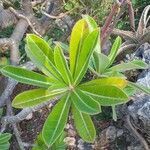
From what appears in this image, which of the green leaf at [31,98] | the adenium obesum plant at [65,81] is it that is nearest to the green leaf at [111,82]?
the adenium obesum plant at [65,81]

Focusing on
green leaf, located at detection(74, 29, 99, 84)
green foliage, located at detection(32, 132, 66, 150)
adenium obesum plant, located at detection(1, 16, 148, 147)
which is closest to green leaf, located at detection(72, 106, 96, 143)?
adenium obesum plant, located at detection(1, 16, 148, 147)

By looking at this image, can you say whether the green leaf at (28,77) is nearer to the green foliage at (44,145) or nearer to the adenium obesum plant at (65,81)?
the adenium obesum plant at (65,81)

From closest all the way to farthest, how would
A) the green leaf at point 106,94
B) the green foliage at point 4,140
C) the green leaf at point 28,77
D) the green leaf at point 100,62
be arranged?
the green leaf at point 106,94
the green leaf at point 28,77
the green leaf at point 100,62
the green foliage at point 4,140

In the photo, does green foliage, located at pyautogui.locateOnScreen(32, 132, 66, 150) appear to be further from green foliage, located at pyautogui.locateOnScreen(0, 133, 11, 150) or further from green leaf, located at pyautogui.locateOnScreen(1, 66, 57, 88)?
green leaf, located at pyautogui.locateOnScreen(1, 66, 57, 88)

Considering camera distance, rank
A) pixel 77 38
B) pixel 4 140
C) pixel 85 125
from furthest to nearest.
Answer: pixel 4 140, pixel 85 125, pixel 77 38

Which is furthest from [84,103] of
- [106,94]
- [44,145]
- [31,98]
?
[44,145]

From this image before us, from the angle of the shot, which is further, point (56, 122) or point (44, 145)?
point (44, 145)

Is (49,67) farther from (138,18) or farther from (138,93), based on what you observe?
(138,18)

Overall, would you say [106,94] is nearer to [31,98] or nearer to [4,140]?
[31,98]
